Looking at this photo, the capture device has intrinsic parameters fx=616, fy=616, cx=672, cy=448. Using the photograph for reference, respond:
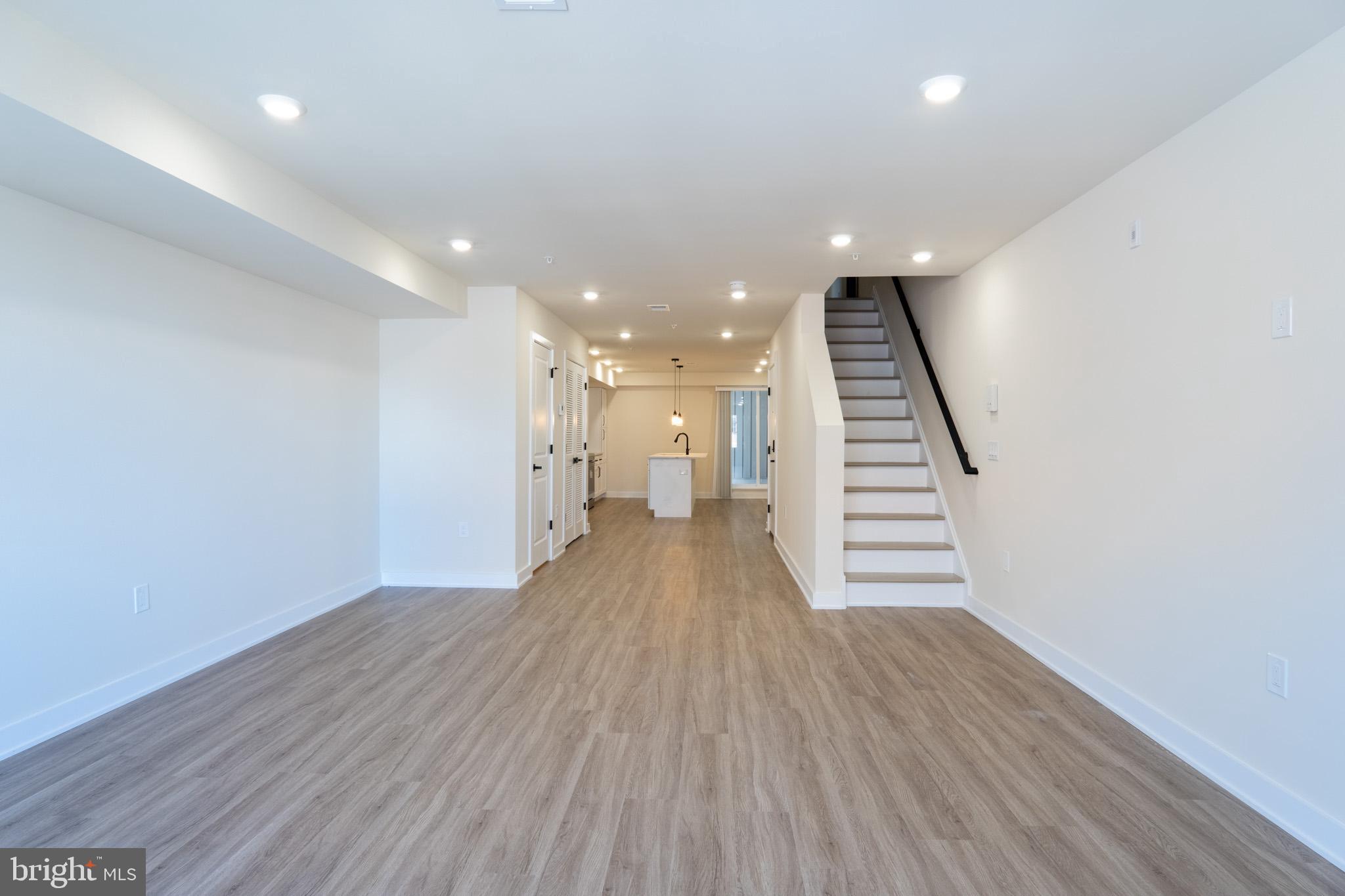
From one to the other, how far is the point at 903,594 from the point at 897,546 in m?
0.38

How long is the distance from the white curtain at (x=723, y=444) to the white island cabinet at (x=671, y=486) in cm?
225

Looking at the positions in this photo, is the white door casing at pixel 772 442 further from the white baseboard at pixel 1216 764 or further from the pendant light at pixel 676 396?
the white baseboard at pixel 1216 764

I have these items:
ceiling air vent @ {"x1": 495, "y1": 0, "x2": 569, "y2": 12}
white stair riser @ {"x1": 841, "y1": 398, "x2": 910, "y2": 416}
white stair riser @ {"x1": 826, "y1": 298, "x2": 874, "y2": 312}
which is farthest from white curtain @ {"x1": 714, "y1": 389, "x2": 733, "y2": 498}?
ceiling air vent @ {"x1": 495, "y1": 0, "x2": 569, "y2": 12}

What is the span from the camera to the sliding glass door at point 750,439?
13.5m

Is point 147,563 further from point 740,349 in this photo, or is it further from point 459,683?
point 740,349

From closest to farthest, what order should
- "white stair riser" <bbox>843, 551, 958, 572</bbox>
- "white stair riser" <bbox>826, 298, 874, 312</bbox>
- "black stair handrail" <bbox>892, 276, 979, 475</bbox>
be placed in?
"black stair handrail" <bbox>892, 276, 979, 475</bbox> < "white stair riser" <bbox>843, 551, 958, 572</bbox> < "white stair riser" <bbox>826, 298, 874, 312</bbox>

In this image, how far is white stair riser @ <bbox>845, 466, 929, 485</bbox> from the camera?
5.27 meters

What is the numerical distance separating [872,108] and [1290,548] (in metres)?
2.04

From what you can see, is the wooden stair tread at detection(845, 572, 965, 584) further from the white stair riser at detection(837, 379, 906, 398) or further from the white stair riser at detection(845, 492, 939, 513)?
the white stair riser at detection(837, 379, 906, 398)

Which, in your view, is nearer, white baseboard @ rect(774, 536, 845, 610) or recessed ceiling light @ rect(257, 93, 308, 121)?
recessed ceiling light @ rect(257, 93, 308, 121)

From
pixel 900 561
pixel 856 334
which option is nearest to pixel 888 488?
pixel 900 561

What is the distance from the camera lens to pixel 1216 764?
88.4 inches

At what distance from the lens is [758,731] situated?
8.61 feet

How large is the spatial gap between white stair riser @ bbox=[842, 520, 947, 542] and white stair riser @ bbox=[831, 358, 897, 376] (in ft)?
6.16
